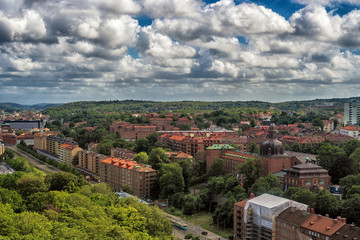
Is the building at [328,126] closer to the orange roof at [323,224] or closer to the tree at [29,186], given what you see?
the orange roof at [323,224]

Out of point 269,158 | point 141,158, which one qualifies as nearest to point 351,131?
point 269,158

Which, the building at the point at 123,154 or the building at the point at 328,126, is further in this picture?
the building at the point at 328,126

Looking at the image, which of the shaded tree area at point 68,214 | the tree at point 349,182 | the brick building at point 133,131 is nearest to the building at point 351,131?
the brick building at point 133,131

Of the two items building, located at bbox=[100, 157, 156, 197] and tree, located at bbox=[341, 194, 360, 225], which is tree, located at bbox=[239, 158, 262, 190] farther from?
tree, located at bbox=[341, 194, 360, 225]

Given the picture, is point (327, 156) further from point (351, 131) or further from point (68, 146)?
point (68, 146)

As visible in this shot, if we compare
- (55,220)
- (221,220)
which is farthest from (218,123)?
(55,220)

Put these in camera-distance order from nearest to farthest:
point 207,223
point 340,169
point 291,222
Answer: point 291,222
point 207,223
point 340,169

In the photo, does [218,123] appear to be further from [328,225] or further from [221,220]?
[328,225]
